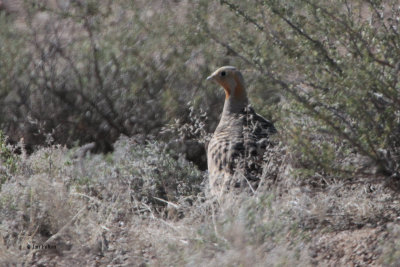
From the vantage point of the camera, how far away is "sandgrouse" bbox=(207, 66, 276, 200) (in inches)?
181

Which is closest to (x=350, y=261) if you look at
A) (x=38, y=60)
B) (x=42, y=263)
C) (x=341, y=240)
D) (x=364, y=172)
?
(x=341, y=240)

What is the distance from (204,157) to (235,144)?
141cm

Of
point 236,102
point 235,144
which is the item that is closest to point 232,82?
point 236,102

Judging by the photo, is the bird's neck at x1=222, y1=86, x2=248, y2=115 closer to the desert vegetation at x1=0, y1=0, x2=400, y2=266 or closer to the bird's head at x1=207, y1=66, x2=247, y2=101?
the bird's head at x1=207, y1=66, x2=247, y2=101

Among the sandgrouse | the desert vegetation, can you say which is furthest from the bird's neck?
the desert vegetation

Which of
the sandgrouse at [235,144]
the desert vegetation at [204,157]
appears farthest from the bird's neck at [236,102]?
the desert vegetation at [204,157]

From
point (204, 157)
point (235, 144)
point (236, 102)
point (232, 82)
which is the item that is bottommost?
point (204, 157)

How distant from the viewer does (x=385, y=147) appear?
3.91 metres

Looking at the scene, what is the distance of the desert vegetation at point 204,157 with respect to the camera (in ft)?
12.1

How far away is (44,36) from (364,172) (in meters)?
4.40

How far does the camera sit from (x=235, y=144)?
4.93 meters

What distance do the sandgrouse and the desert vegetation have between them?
0.49 ft

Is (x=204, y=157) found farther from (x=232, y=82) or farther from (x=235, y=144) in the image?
(x=235, y=144)

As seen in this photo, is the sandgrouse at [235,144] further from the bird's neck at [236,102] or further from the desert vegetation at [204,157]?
the desert vegetation at [204,157]
